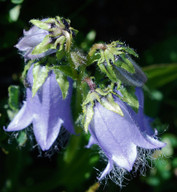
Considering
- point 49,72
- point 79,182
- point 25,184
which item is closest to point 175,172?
point 79,182

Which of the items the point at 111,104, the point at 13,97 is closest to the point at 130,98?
the point at 111,104

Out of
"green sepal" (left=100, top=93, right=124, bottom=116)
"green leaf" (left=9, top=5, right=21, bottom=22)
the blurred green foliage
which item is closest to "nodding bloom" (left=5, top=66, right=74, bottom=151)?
the blurred green foliage

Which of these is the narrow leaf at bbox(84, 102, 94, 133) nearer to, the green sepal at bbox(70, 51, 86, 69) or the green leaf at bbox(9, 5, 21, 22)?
the green sepal at bbox(70, 51, 86, 69)

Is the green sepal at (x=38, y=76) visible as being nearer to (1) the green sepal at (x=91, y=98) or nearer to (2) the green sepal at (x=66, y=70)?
(2) the green sepal at (x=66, y=70)

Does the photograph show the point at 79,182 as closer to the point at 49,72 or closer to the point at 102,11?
Result: the point at 49,72

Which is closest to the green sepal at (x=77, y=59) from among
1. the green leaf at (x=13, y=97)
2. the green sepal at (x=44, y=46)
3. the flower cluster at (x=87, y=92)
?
the flower cluster at (x=87, y=92)

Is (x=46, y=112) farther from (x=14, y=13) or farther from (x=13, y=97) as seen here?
(x=14, y=13)
